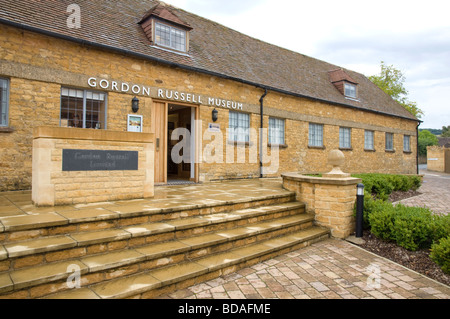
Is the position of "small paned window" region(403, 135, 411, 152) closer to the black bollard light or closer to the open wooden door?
the black bollard light

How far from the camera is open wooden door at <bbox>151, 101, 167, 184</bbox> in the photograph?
31.0ft

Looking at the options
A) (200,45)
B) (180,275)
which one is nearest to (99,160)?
(180,275)

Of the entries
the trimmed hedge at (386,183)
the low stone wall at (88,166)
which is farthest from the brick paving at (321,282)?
the trimmed hedge at (386,183)

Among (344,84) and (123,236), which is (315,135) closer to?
(344,84)

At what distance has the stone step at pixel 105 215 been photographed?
148 inches

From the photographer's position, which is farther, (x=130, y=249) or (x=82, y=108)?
(x=82, y=108)

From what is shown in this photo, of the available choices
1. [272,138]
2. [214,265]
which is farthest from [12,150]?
[272,138]

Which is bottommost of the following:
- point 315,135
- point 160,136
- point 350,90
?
point 160,136

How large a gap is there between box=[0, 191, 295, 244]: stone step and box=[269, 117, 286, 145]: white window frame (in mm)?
7097

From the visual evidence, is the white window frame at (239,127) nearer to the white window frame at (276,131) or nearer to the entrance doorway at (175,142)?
the white window frame at (276,131)

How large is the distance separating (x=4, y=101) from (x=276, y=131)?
985 centimetres

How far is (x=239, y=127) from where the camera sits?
11.8m

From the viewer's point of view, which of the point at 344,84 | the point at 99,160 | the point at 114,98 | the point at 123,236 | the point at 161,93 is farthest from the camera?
the point at 344,84

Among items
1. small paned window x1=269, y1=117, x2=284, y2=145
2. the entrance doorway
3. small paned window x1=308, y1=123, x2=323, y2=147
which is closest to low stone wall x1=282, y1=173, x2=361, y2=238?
the entrance doorway
